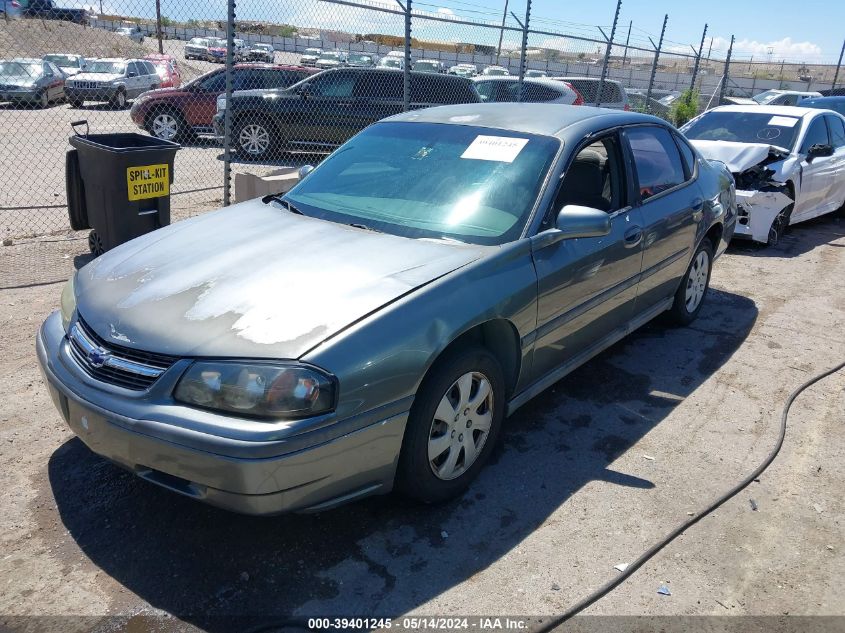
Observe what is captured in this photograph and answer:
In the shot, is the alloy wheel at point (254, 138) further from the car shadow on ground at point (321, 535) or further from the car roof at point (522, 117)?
the car shadow on ground at point (321, 535)

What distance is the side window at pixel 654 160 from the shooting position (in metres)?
4.50

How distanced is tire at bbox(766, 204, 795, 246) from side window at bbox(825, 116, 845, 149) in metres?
1.40

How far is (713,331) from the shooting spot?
222 inches

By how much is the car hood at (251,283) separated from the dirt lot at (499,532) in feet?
2.82

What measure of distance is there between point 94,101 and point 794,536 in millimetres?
23577

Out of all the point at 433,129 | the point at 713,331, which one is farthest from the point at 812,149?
the point at 433,129

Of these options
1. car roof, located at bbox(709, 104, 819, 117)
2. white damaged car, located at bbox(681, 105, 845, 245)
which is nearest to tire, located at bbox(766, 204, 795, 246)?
white damaged car, located at bbox(681, 105, 845, 245)

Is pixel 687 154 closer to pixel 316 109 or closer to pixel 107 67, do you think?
pixel 316 109

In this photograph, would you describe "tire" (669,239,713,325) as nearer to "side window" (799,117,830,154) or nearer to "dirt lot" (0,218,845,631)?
"dirt lot" (0,218,845,631)

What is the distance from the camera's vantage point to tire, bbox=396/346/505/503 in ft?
9.57

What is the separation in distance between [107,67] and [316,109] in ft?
44.8

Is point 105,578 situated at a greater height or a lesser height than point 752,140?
lesser

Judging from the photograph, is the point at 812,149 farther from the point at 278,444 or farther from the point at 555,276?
the point at 278,444

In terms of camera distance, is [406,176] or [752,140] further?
[752,140]
